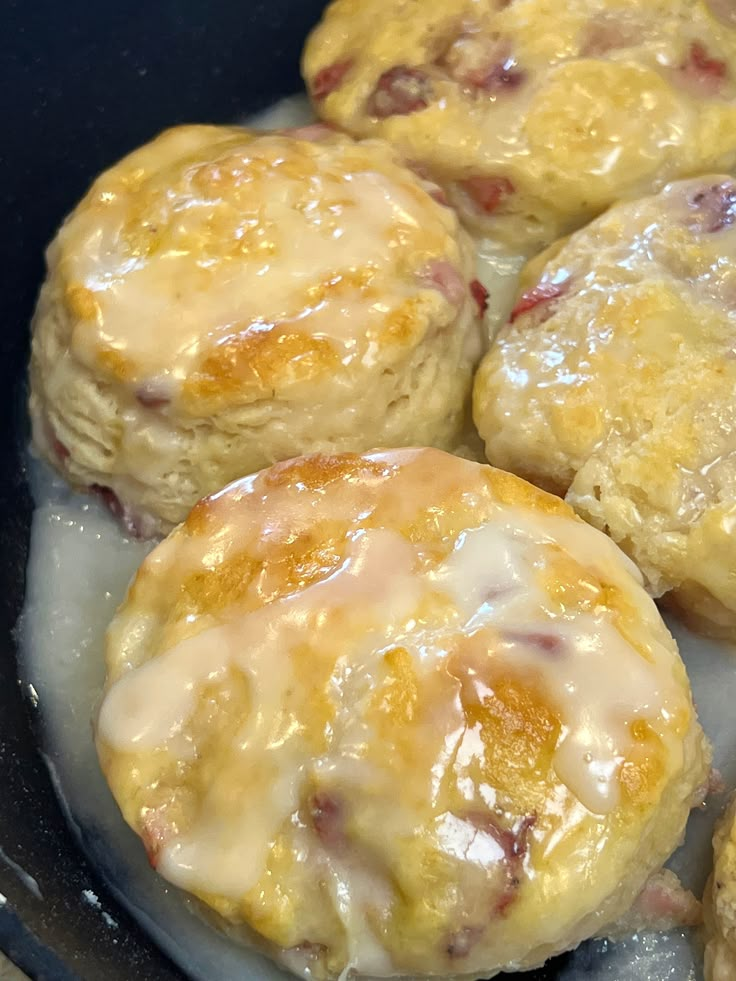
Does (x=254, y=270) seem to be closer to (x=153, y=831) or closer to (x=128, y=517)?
(x=128, y=517)

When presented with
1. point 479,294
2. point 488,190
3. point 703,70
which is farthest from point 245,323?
point 703,70

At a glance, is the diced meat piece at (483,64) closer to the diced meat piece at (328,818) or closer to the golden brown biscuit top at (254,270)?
the golden brown biscuit top at (254,270)

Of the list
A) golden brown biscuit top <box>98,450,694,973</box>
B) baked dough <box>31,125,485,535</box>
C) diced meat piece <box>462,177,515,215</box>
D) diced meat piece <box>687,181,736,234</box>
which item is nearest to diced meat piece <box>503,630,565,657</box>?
golden brown biscuit top <box>98,450,694,973</box>

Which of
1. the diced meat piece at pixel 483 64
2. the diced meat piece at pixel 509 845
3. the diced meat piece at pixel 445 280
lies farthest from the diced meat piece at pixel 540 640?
the diced meat piece at pixel 483 64

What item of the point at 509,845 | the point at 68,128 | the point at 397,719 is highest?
the point at 68,128

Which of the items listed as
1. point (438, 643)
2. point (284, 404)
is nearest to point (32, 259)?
point (284, 404)
